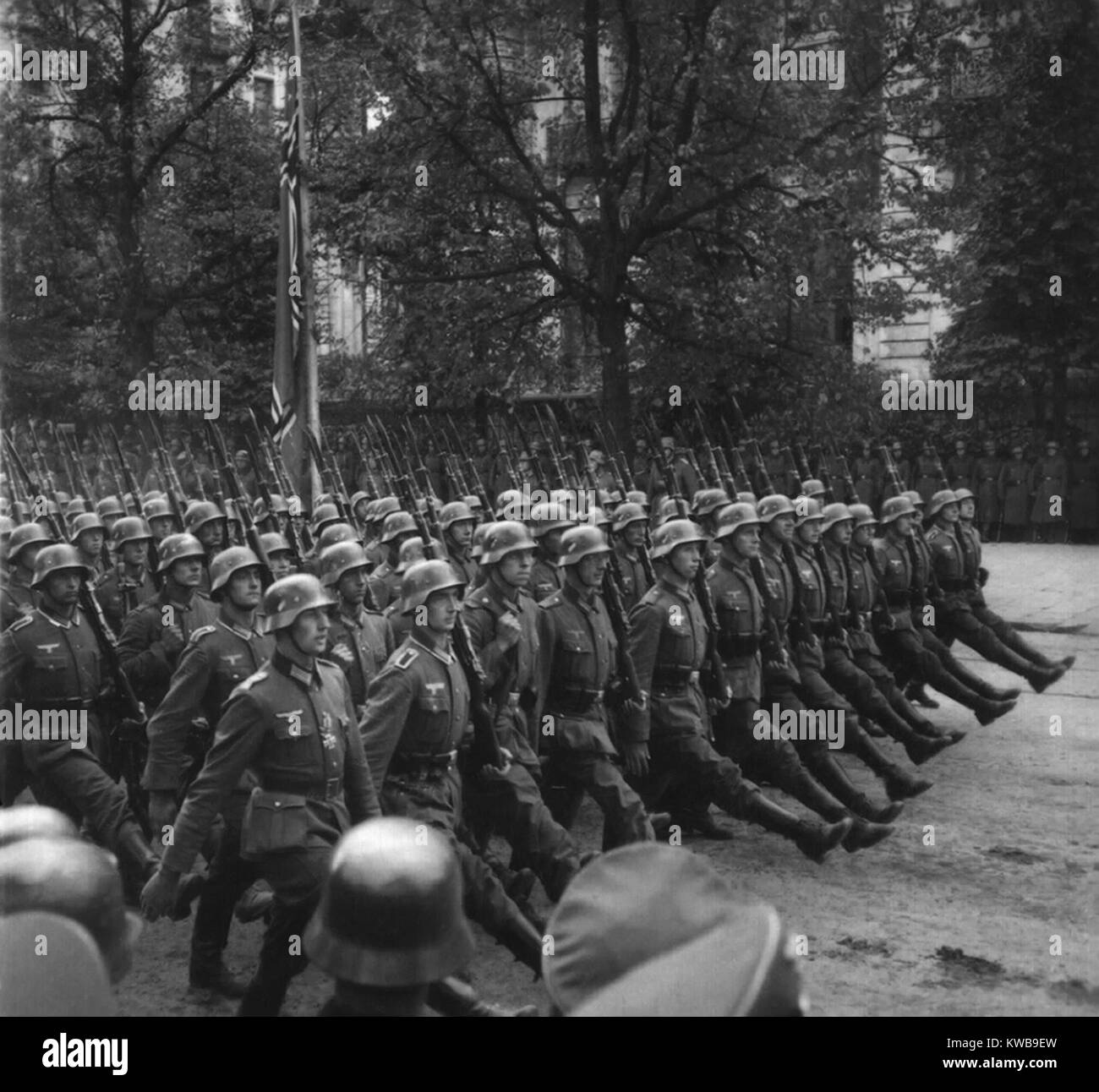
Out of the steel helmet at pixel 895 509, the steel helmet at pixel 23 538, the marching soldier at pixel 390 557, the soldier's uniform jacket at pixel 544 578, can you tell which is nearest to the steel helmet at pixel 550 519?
the soldier's uniform jacket at pixel 544 578

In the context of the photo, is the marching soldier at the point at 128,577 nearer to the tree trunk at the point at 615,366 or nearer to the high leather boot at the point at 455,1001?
the high leather boot at the point at 455,1001

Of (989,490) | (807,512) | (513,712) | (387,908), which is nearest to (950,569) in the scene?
(807,512)

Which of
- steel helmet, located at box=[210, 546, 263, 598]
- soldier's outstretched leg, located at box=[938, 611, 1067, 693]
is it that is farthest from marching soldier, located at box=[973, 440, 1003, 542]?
steel helmet, located at box=[210, 546, 263, 598]

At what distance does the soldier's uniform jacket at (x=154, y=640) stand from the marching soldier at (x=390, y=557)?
169 centimetres

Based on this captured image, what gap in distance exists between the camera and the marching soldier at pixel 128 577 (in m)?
10.5

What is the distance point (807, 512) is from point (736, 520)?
1.81 meters

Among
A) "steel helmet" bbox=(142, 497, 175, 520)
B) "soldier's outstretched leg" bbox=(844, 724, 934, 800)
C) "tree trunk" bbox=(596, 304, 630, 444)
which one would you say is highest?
"tree trunk" bbox=(596, 304, 630, 444)

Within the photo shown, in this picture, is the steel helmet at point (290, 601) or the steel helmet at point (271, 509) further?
the steel helmet at point (271, 509)

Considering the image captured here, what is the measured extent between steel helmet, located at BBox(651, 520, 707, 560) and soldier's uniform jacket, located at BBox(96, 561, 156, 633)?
12.1 ft

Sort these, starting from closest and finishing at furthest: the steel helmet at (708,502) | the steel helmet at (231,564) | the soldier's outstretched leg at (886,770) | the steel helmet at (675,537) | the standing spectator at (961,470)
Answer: the steel helmet at (231,564), the steel helmet at (675,537), the soldier's outstretched leg at (886,770), the steel helmet at (708,502), the standing spectator at (961,470)

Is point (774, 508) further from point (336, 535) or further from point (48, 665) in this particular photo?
point (48, 665)

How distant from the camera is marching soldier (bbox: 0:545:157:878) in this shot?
7.30 meters

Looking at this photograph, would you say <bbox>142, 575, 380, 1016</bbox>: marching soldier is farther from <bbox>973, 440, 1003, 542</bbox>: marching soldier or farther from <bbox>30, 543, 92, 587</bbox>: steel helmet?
<bbox>973, 440, 1003, 542</bbox>: marching soldier

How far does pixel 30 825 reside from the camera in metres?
3.04
